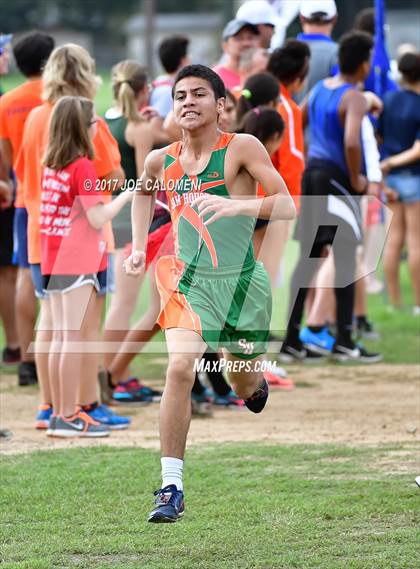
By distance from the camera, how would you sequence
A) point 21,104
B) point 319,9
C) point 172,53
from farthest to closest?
point 319,9
point 172,53
point 21,104

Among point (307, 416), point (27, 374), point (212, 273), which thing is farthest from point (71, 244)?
point (27, 374)

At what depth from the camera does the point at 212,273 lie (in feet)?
19.1

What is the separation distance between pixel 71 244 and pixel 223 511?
7.26ft

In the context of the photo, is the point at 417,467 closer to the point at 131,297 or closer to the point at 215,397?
the point at 215,397

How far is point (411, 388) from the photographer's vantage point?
29.3 feet

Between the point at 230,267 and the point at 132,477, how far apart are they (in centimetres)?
133

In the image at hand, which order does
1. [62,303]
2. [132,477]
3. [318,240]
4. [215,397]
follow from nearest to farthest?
[132,477]
[62,303]
[215,397]
[318,240]

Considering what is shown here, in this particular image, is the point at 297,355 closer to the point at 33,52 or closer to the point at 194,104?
the point at 33,52

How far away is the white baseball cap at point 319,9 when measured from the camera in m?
10.6

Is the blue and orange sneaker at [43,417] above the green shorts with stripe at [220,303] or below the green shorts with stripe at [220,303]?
below

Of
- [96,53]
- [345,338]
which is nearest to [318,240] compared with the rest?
[345,338]

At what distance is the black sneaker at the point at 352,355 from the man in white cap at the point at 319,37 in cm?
234

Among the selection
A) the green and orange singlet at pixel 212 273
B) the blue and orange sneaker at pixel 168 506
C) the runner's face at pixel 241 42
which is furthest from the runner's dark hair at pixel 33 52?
the blue and orange sneaker at pixel 168 506

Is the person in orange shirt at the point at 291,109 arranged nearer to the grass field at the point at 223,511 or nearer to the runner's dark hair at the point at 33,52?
the runner's dark hair at the point at 33,52
